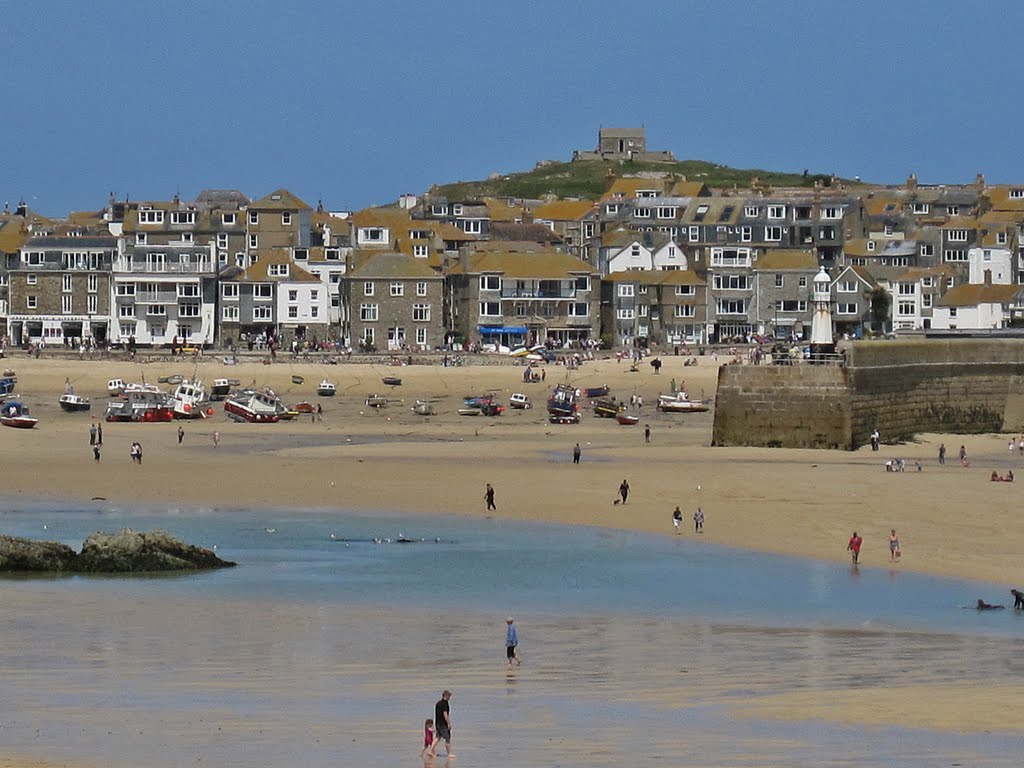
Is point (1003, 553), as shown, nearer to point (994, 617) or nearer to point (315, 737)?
point (994, 617)

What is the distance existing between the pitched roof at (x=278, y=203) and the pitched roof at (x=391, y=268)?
22.2 ft

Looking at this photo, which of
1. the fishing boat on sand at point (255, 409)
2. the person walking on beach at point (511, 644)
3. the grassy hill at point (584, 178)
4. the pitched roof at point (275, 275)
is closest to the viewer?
the person walking on beach at point (511, 644)

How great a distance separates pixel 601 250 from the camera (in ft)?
300

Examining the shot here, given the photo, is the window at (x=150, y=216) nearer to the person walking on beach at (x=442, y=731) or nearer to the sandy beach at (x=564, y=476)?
the sandy beach at (x=564, y=476)

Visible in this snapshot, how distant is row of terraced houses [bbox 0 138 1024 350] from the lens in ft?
272

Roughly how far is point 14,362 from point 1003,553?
47095mm

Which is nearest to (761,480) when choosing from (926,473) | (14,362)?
(926,473)

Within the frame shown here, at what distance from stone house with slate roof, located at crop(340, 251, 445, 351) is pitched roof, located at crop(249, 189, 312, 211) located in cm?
738

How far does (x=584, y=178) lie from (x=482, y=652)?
131m

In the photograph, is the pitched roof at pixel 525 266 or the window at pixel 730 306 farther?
the window at pixel 730 306

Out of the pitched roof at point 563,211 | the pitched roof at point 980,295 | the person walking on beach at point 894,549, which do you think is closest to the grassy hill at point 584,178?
the pitched roof at point 563,211

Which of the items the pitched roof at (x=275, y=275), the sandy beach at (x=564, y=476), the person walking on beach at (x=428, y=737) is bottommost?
the person walking on beach at (x=428, y=737)

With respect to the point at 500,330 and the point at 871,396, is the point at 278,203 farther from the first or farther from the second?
the point at 871,396

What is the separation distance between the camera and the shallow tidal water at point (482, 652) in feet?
50.1
